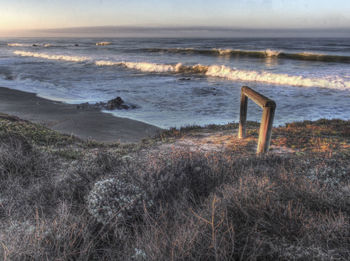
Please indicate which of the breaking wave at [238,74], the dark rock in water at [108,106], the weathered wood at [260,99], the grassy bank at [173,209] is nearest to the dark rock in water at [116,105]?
the dark rock in water at [108,106]

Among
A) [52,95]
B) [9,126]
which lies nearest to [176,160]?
[9,126]

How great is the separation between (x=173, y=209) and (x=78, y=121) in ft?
26.1

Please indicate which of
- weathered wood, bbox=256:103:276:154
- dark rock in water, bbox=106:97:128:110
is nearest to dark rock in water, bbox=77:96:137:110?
dark rock in water, bbox=106:97:128:110

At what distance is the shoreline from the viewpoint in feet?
27.4

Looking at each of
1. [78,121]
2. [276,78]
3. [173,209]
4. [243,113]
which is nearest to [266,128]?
[243,113]

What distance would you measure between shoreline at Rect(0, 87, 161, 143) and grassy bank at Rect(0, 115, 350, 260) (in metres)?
3.69

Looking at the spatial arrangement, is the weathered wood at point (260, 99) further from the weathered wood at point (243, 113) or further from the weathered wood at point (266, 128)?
the weathered wood at point (243, 113)

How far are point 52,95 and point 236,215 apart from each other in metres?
14.6

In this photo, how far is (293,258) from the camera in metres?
1.82

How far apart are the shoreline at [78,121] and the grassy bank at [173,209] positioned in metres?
3.69

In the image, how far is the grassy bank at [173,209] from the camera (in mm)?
1913

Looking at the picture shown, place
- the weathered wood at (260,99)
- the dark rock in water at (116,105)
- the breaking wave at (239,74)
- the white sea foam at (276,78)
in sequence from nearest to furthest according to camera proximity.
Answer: the weathered wood at (260,99) → the dark rock in water at (116,105) → the white sea foam at (276,78) → the breaking wave at (239,74)

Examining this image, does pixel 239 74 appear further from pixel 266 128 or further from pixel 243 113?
pixel 266 128

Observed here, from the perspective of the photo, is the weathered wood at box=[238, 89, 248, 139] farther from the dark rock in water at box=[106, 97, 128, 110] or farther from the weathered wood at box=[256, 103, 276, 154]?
the dark rock in water at box=[106, 97, 128, 110]
